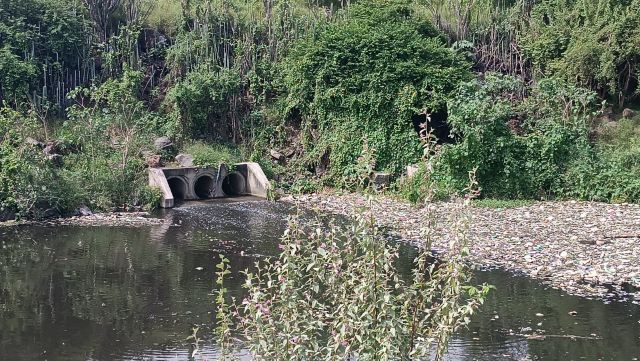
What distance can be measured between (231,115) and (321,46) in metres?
4.40

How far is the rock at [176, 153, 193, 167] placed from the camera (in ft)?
88.3

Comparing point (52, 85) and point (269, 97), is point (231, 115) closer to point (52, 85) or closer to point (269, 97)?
point (269, 97)

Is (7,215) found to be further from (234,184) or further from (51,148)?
(234,184)

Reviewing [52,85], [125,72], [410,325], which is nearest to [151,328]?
[410,325]

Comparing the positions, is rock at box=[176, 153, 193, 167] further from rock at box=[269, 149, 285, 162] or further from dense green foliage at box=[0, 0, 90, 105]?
dense green foliage at box=[0, 0, 90, 105]

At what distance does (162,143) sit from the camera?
91.1ft

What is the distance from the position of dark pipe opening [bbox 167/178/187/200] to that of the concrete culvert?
5.45 feet

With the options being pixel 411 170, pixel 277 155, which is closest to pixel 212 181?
pixel 277 155

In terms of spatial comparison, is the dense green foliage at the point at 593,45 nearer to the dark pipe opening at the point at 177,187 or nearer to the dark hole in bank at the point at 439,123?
the dark hole in bank at the point at 439,123

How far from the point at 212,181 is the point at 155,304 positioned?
12.5 metres

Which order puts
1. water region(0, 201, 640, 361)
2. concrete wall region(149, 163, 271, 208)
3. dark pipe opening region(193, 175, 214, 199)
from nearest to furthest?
water region(0, 201, 640, 361)
concrete wall region(149, 163, 271, 208)
dark pipe opening region(193, 175, 214, 199)

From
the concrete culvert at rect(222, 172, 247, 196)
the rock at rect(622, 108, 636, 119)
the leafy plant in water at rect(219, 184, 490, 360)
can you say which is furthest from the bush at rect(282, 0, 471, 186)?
the leafy plant in water at rect(219, 184, 490, 360)

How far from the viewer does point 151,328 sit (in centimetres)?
1327

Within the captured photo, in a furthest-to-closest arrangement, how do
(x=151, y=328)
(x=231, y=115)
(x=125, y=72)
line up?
(x=231, y=115) < (x=125, y=72) < (x=151, y=328)
